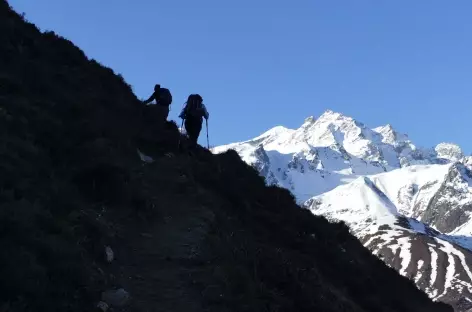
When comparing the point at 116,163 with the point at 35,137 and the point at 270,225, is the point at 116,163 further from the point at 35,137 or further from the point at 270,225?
the point at 270,225

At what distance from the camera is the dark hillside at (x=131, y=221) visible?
24.7ft

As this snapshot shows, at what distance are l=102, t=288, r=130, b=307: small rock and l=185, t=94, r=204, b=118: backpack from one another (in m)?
10.7

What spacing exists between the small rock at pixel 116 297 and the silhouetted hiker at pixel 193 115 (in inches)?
414

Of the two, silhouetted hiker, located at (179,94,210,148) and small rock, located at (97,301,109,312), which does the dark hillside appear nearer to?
small rock, located at (97,301,109,312)

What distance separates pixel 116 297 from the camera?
793 centimetres

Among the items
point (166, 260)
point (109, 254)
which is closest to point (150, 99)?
point (166, 260)

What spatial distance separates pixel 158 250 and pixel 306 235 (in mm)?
6796

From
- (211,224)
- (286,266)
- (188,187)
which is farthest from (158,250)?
(188,187)

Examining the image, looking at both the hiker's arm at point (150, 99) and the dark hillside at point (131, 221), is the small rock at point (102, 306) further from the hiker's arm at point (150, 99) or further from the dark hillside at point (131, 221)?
the hiker's arm at point (150, 99)

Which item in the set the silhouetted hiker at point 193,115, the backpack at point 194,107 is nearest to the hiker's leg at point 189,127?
the silhouetted hiker at point 193,115

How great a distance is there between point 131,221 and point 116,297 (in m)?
3.30

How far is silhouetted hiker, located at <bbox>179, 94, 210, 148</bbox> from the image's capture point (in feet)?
60.1

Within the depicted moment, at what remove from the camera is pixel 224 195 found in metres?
14.9

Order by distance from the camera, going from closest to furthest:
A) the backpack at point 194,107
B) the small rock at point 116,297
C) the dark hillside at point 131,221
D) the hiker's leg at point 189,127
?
1. the dark hillside at point 131,221
2. the small rock at point 116,297
3. the backpack at point 194,107
4. the hiker's leg at point 189,127
